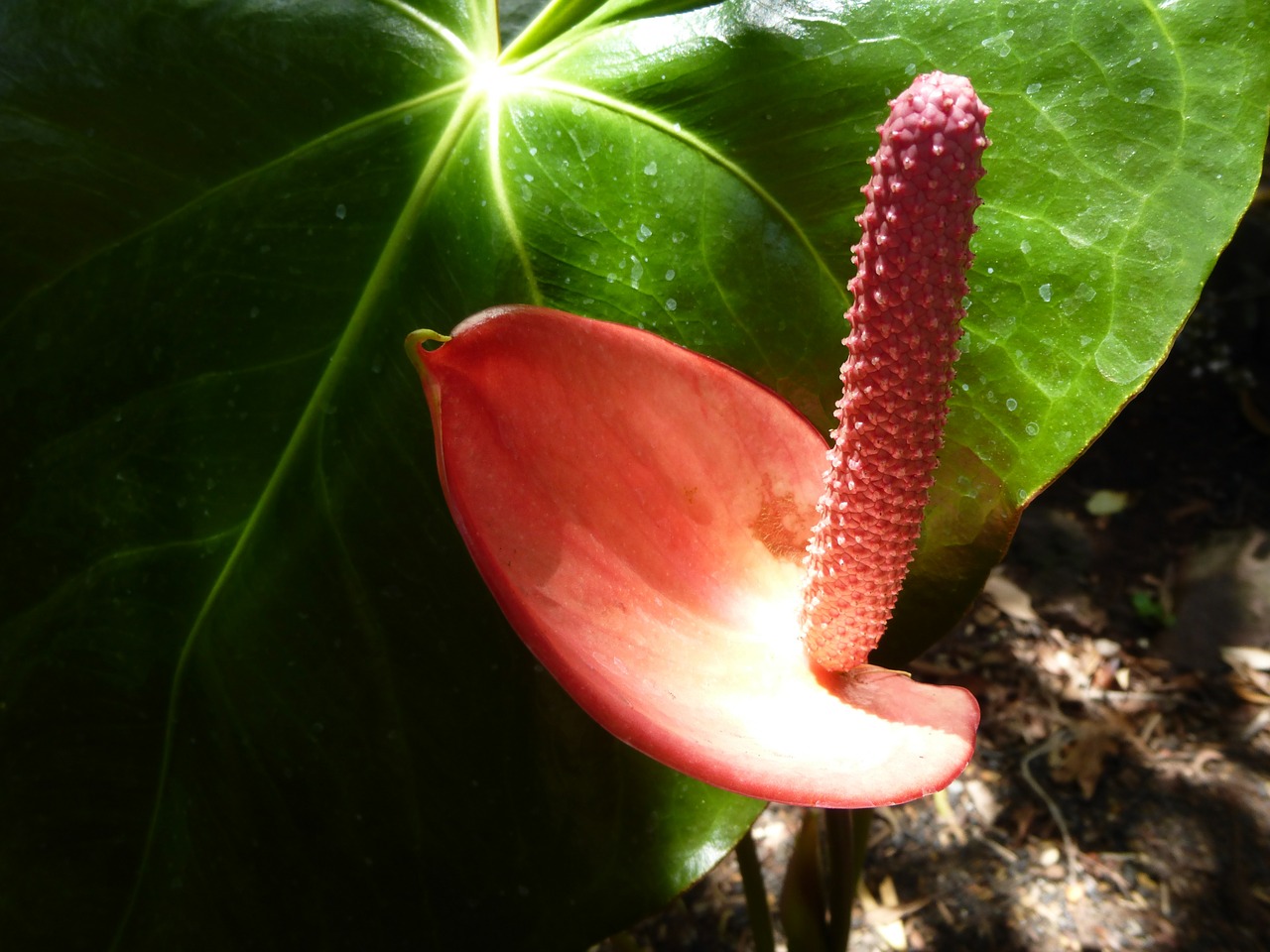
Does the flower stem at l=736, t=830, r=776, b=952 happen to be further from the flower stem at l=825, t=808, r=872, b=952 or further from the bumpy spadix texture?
the bumpy spadix texture

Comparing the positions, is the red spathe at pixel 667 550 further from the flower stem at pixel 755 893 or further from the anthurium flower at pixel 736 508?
the flower stem at pixel 755 893

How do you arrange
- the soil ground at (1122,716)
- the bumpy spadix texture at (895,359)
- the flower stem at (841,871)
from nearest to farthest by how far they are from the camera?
the bumpy spadix texture at (895,359) < the flower stem at (841,871) < the soil ground at (1122,716)

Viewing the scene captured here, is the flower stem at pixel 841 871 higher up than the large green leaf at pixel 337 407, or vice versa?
the large green leaf at pixel 337 407

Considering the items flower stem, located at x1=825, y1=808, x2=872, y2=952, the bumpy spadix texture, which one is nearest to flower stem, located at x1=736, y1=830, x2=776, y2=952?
flower stem, located at x1=825, y1=808, x2=872, y2=952

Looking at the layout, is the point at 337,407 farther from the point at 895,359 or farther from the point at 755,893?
the point at 755,893

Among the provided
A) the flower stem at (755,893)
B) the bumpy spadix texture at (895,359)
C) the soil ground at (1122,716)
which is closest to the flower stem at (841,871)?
the flower stem at (755,893)

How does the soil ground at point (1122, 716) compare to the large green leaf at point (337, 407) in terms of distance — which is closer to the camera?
the large green leaf at point (337, 407)

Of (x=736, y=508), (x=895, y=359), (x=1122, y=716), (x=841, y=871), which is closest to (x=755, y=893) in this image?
(x=841, y=871)

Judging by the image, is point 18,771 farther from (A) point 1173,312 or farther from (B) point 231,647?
(A) point 1173,312
